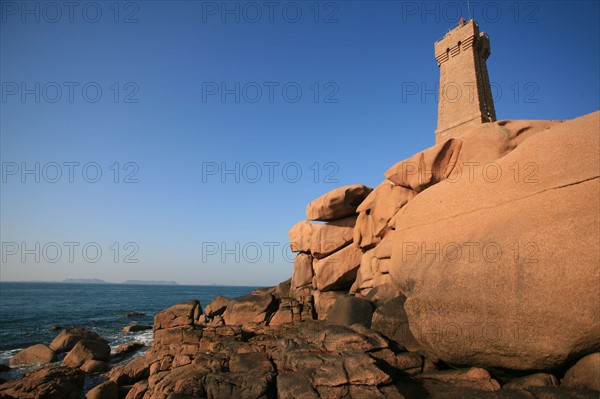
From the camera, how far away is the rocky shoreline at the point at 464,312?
6.86 meters

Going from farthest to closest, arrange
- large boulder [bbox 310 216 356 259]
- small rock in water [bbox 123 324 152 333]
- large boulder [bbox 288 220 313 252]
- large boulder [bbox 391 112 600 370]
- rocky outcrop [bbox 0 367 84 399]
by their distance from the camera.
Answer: small rock in water [bbox 123 324 152 333] < large boulder [bbox 288 220 313 252] < large boulder [bbox 310 216 356 259] < rocky outcrop [bbox 0 367 84 399] < large boulder [bbox 391 112 600 370]

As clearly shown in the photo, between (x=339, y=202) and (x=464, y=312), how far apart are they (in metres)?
10.3

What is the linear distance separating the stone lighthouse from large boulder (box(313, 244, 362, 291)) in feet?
34.6

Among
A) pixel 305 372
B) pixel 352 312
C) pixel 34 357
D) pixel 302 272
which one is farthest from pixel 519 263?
pixel 34 357

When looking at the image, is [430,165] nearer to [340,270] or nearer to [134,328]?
[340,270]

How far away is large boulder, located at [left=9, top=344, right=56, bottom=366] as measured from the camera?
59.1ft

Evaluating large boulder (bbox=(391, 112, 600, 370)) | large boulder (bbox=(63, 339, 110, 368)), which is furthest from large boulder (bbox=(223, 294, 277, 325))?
large boulder (bbox=(391, 112, 600, 370))

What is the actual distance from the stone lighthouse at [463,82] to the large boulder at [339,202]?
8267 millimetres

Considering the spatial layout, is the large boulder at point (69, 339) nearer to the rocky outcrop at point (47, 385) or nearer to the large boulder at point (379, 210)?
the rocky outcrop at point (47, 385)

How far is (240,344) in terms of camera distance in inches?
482

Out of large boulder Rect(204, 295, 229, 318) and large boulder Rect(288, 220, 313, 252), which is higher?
large boulder Rect(288, 220, 313, 252)

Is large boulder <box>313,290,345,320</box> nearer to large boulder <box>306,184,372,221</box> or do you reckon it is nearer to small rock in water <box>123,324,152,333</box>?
large boulder <box>306,184,372,221</box>

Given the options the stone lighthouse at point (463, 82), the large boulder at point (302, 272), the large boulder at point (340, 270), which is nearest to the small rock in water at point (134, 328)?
the large boulder at point (302, 272)

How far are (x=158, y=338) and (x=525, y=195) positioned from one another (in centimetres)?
1595
